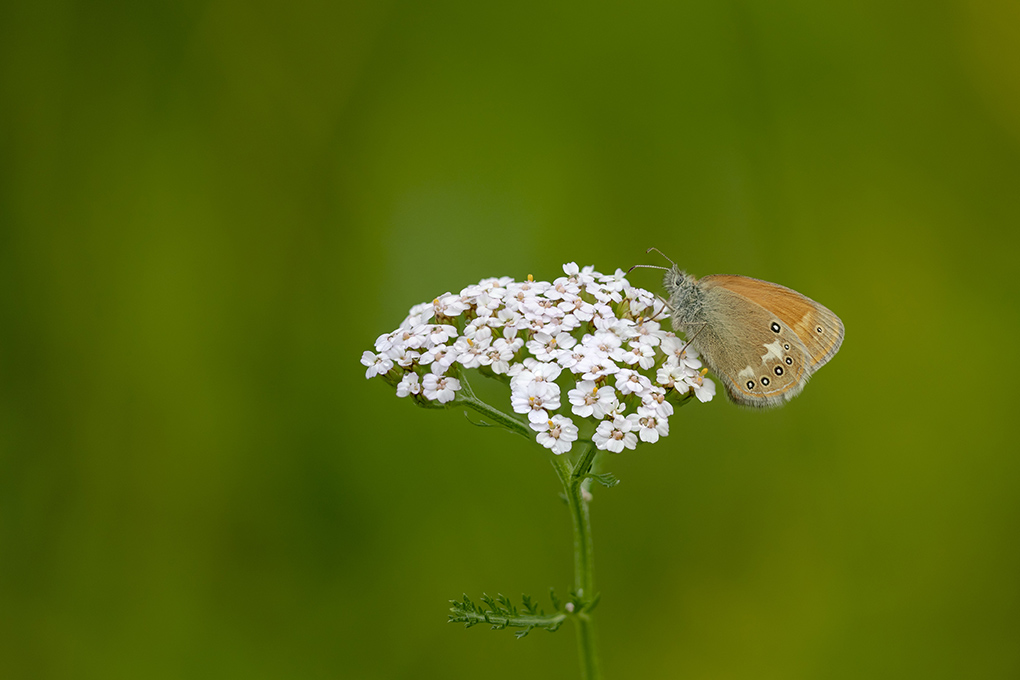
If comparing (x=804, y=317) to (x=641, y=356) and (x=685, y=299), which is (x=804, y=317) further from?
(x=641, y=356)

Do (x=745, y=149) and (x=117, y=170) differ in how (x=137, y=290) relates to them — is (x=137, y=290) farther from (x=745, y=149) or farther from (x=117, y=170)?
(x=745, y=149)

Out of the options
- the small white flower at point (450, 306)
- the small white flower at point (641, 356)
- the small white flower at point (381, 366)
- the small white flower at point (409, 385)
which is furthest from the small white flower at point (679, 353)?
the small white flower at point (381, 366)

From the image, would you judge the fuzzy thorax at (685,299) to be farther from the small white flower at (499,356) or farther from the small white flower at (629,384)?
the small white flower at (499,356)

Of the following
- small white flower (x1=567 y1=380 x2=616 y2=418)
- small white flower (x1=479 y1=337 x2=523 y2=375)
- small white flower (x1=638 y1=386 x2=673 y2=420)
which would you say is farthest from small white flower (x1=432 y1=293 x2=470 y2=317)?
small white flower (x1=638 y1=386 x2=673 y2=420)

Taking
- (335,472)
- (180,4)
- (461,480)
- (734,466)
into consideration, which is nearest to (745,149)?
(734,466)

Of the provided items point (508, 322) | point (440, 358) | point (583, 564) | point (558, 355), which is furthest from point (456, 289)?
point (583, 564)
